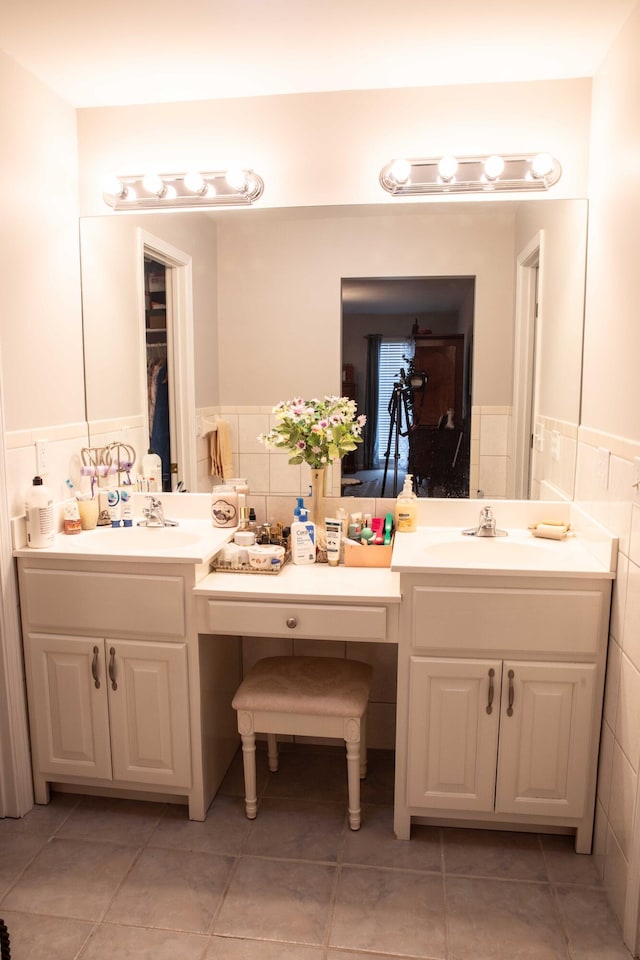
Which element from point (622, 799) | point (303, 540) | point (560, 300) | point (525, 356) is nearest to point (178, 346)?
point (303, 540)

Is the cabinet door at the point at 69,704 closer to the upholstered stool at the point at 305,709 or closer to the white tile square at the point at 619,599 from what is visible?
the upholstered stool at the point at 305,709

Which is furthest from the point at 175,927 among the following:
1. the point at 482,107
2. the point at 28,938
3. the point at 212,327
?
the point at 482,107

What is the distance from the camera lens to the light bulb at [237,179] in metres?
2.27

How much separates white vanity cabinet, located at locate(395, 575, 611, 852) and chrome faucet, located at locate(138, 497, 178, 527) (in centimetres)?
98

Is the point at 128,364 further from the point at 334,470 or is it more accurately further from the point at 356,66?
the point at 356,66

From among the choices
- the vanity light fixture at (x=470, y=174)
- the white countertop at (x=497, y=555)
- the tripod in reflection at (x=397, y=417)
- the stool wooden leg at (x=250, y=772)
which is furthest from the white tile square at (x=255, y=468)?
the vanity light fixture at (x=470, y=174)

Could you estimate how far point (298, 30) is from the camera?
6.20 feet

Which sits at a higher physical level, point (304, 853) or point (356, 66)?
point (356, 66)

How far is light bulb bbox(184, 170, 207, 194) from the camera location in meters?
2.29

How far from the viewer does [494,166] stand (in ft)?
7.06

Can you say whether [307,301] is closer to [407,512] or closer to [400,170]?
[400,170]

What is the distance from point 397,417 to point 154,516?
0.94 m

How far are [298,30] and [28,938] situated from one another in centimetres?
250

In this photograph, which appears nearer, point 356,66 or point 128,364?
point 356,66
